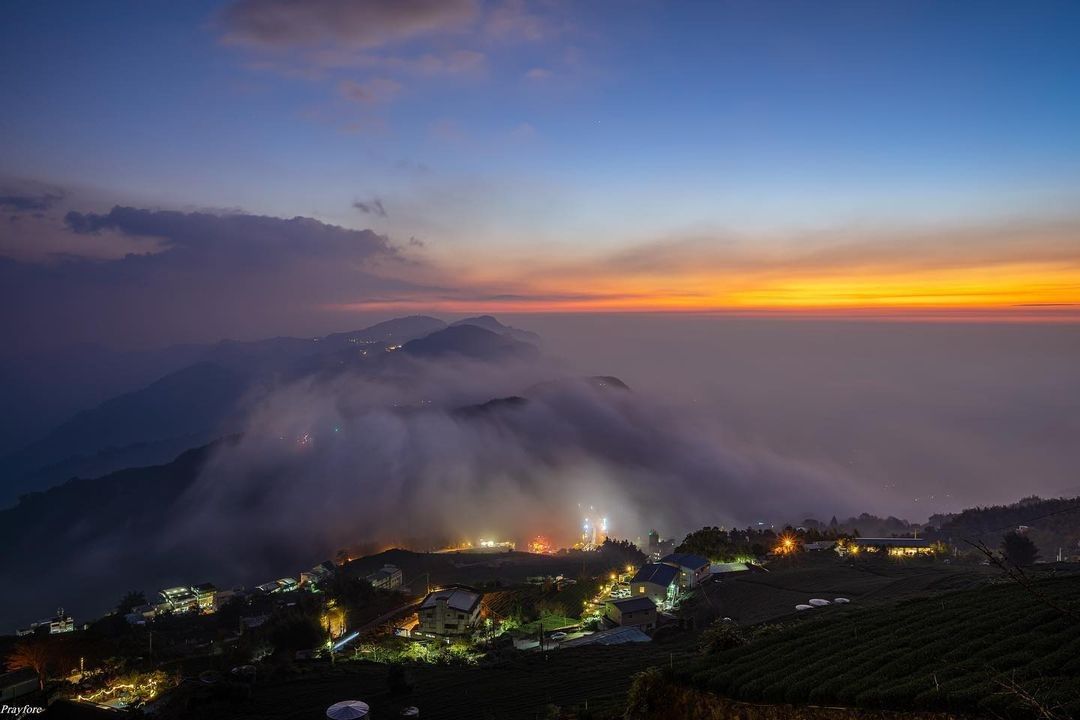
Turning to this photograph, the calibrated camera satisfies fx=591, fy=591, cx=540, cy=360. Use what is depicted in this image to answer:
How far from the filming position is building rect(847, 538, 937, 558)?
51.1m

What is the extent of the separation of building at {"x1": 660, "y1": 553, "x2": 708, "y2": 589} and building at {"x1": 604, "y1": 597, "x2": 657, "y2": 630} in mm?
→ 6158

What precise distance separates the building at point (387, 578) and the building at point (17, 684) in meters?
31.4

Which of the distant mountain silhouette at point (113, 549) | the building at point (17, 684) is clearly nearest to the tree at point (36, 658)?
the building at point (17, 684)

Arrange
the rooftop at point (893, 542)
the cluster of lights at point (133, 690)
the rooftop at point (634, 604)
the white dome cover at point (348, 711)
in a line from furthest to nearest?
the rooftop at point (893, 542), the rooftop at point (634, 604), the cluster of lights at point (133, 690), the white dome cover at point (348, 711)

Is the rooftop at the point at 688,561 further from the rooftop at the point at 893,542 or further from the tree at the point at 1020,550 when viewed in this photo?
the tree at the point at 1020,550

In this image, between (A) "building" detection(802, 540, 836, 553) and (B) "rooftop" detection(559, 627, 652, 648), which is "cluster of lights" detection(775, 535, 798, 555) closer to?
(A) "building" detection(802, 540, 836, 553)

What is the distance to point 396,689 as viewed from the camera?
24.8m

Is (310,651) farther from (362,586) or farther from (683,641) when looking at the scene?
(683,641)

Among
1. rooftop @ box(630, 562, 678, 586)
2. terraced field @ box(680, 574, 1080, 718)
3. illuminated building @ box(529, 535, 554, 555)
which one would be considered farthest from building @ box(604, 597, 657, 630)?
illuminated building @ box(529, 535, 554, 555)

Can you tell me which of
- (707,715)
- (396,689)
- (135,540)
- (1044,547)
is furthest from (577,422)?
(707,715)

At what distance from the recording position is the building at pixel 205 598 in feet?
210

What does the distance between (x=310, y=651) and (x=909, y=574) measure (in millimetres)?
38557

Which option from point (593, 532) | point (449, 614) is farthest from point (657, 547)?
point (449, 614)

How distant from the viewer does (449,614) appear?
39000mm
